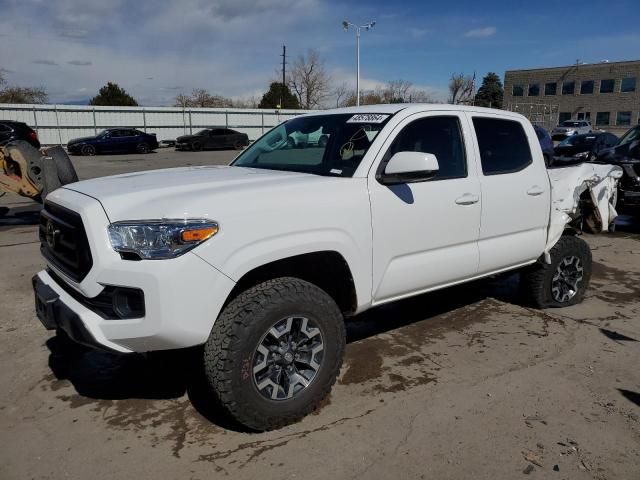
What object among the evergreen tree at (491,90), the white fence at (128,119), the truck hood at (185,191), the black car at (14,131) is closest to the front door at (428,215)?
the truck hood at (185,191)

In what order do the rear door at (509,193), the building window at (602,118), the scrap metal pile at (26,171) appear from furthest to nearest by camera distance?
the building window at (602,118) → the scrap metal pile at (26,171) → the rear door at (509,193)

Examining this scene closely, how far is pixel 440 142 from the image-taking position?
3.94 meters

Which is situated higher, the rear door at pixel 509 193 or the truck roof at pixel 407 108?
the truck roof at pixel 407 108

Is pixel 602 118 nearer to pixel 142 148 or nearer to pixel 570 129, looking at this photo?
pixel 570 129

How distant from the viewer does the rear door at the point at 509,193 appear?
4098mm

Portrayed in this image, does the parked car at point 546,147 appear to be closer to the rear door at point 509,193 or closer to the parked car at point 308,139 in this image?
the rear door at point 509,193

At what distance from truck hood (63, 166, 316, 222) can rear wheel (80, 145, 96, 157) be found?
26.3 meters

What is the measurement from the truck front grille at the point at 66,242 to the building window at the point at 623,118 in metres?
69.0

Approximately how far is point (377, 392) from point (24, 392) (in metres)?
2.33

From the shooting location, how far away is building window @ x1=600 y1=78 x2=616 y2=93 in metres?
61.4

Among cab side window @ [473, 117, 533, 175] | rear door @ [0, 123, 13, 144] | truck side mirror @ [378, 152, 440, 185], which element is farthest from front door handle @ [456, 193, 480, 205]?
rear door @ [0, 123, 13, 144]

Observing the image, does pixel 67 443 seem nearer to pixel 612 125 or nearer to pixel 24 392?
pixel 24 392

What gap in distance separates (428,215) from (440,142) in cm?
67

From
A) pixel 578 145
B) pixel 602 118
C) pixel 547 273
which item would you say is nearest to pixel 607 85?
pixel 602 118
